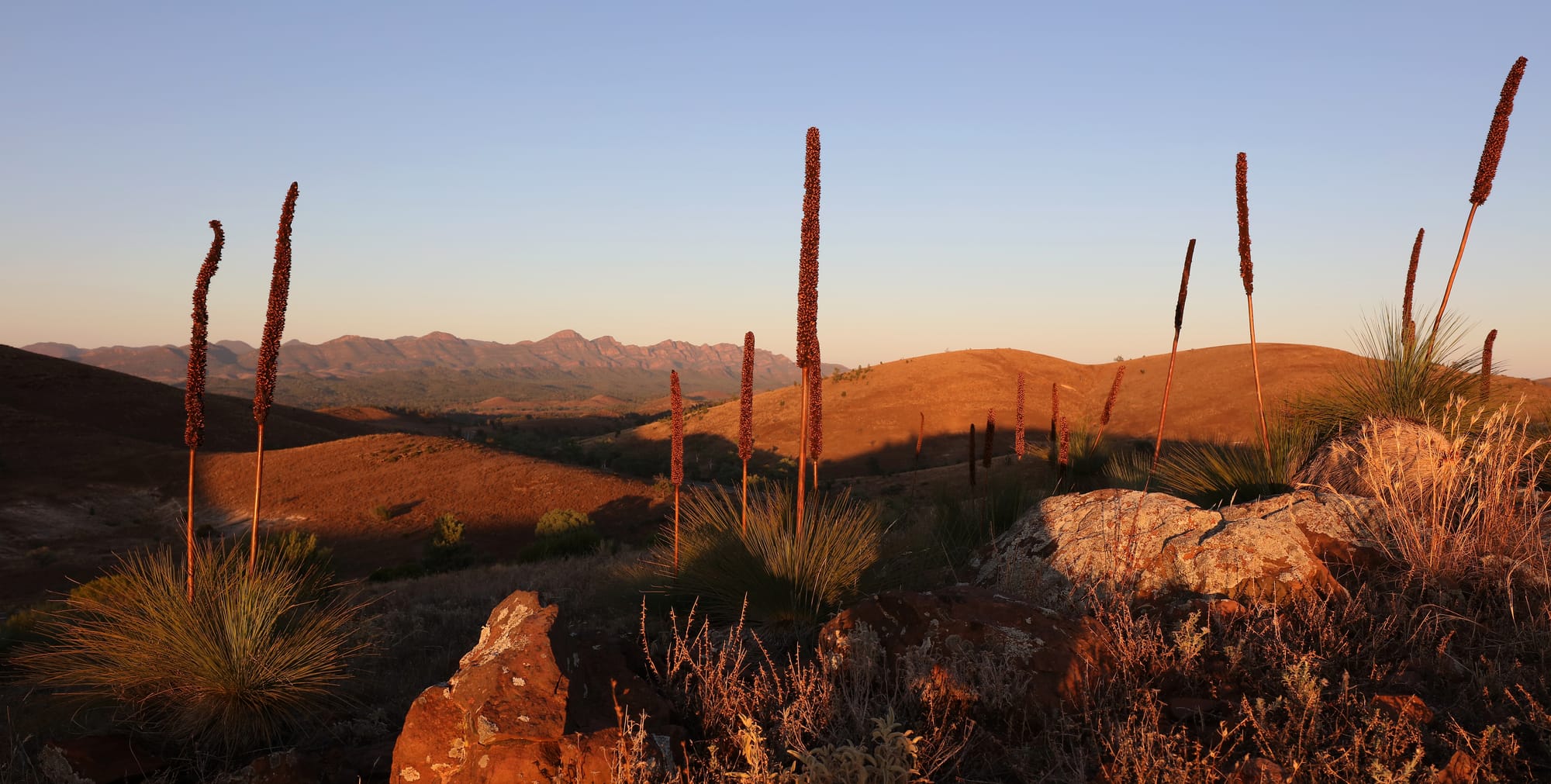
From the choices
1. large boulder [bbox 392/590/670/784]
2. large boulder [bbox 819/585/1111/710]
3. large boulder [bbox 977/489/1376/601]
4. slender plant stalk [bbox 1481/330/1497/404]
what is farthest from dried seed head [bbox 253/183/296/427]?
slender plant stalk [bbox 1481/330/1497/404]

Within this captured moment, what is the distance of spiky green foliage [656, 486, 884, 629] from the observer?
581cm

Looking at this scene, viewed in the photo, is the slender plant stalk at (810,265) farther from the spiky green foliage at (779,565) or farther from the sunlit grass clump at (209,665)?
the sunlit grass clump at (209,665)

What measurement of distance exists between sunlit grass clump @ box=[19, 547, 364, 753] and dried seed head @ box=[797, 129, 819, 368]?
149 inches

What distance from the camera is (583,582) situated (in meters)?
11.0

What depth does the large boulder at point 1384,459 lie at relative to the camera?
18.4 ft

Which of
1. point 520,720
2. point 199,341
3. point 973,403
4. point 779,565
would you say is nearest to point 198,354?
point 199,341

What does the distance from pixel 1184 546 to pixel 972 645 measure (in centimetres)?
224

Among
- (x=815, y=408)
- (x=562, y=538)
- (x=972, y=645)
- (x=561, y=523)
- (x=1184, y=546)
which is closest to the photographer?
(x=972, y=645)

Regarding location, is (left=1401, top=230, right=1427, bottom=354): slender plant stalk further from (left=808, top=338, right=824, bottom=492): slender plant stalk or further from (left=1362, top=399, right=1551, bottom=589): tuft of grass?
(left=808, top=338, right=824, bottom=492): slender plant stalk

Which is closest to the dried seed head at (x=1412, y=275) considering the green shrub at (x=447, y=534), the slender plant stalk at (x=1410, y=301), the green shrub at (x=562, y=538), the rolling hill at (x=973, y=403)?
the slender plant stalk at (x=1410, y=301)

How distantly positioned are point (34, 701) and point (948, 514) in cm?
819

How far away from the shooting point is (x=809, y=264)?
18.3ft

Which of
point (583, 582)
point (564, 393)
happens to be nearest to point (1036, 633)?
point (583, 582)

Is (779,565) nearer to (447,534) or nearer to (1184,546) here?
(1184,546)
